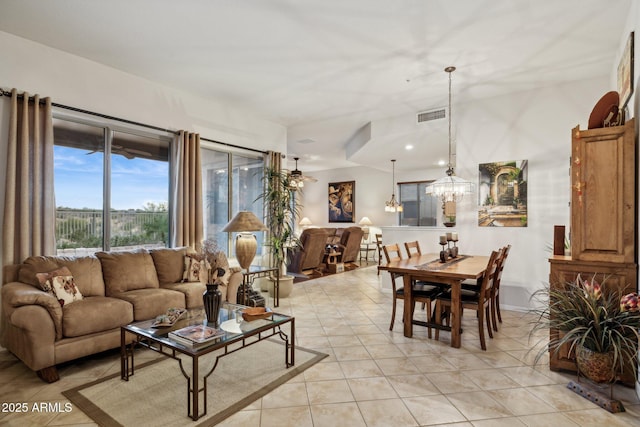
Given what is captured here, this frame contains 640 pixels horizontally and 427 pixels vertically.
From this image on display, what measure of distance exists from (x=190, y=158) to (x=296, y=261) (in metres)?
3.60

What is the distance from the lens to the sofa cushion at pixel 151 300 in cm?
326

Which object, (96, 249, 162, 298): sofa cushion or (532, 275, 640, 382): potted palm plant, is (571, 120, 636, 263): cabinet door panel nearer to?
(532, 275, 640, 382): potted palm plant

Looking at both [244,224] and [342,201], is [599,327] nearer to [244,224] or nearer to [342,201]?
[244,224]

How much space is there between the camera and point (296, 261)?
7.61 metres

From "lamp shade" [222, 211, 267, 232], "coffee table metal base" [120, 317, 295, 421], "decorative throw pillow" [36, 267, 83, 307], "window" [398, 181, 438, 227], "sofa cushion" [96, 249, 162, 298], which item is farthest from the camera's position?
"window" [398, 181, 438, 227]

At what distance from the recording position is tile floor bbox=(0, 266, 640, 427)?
2164 mm

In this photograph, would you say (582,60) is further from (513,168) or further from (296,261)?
(296,261)

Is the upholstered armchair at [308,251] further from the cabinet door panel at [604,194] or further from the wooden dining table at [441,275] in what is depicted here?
the cabinet door panel at [604,194]

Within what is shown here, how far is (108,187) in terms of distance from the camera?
4152 millimetres

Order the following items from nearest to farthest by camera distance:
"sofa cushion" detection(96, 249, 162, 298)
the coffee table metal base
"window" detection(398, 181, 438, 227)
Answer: the coffee table metal base < "sofa cushion" detection(96, 249, 162, 298) < "window" detection(398, 181, 438, 227)

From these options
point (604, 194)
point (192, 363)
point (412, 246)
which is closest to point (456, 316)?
point (604, 194)

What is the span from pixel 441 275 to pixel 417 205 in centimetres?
730

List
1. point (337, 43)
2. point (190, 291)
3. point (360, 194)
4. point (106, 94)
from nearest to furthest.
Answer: point (337, 43) < point (190, 291) < point (106, 94) < point (360, 194)

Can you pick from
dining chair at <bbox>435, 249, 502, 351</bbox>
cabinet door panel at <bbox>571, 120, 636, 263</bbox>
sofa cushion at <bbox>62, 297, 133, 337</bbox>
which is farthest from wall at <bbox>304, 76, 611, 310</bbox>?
sofa cushion at <bbox>62, 297, 133, 337</bbox>
